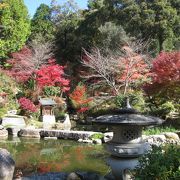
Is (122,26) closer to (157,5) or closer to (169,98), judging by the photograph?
(157,5)

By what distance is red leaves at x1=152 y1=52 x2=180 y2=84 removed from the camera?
15883 mm

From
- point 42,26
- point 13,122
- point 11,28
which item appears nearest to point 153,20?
point 11,28

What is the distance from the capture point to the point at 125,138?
730 centimetres

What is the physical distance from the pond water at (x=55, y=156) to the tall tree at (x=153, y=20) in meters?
12.2

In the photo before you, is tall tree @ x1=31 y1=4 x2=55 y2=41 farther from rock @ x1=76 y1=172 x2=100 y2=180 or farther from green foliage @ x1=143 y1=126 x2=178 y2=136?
rock @ x1=76 y1=172 x2=100 y2=180

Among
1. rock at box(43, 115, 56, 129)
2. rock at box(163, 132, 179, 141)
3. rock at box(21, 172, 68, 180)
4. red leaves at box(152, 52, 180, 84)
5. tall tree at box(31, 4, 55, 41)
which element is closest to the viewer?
rock at box(21, 172, 68, 180)

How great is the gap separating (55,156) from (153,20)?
599 inches

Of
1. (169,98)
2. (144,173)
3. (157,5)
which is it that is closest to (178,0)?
(157,5)

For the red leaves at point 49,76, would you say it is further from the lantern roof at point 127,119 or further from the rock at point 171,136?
the lantern roof at point 127,119

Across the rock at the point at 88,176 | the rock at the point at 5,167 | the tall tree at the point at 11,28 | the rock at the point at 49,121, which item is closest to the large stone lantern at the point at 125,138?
the rock at the point at 88,176

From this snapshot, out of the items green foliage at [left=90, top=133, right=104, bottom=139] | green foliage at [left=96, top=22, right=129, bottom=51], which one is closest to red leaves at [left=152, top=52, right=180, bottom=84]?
green foliage at [left=90, top=133, right=104, bottom=139]

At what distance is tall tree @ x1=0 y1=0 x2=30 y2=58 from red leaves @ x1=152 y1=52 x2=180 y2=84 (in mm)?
12876

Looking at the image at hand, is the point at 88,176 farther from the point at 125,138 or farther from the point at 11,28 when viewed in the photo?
the point at 11,28

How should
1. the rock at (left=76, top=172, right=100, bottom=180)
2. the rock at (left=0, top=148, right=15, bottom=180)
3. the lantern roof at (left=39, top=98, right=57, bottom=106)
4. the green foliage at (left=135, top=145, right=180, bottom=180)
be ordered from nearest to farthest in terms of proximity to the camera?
the green foliage at (left=135, top=145, right=180, bottom=180) → the rock at (left=0, top=148, right=15, bottom=180) → the rock at (left=76, top=172, right=100, bottom=180) → the lantern roof at (left=39, top=98, right=57, bottom=106)
